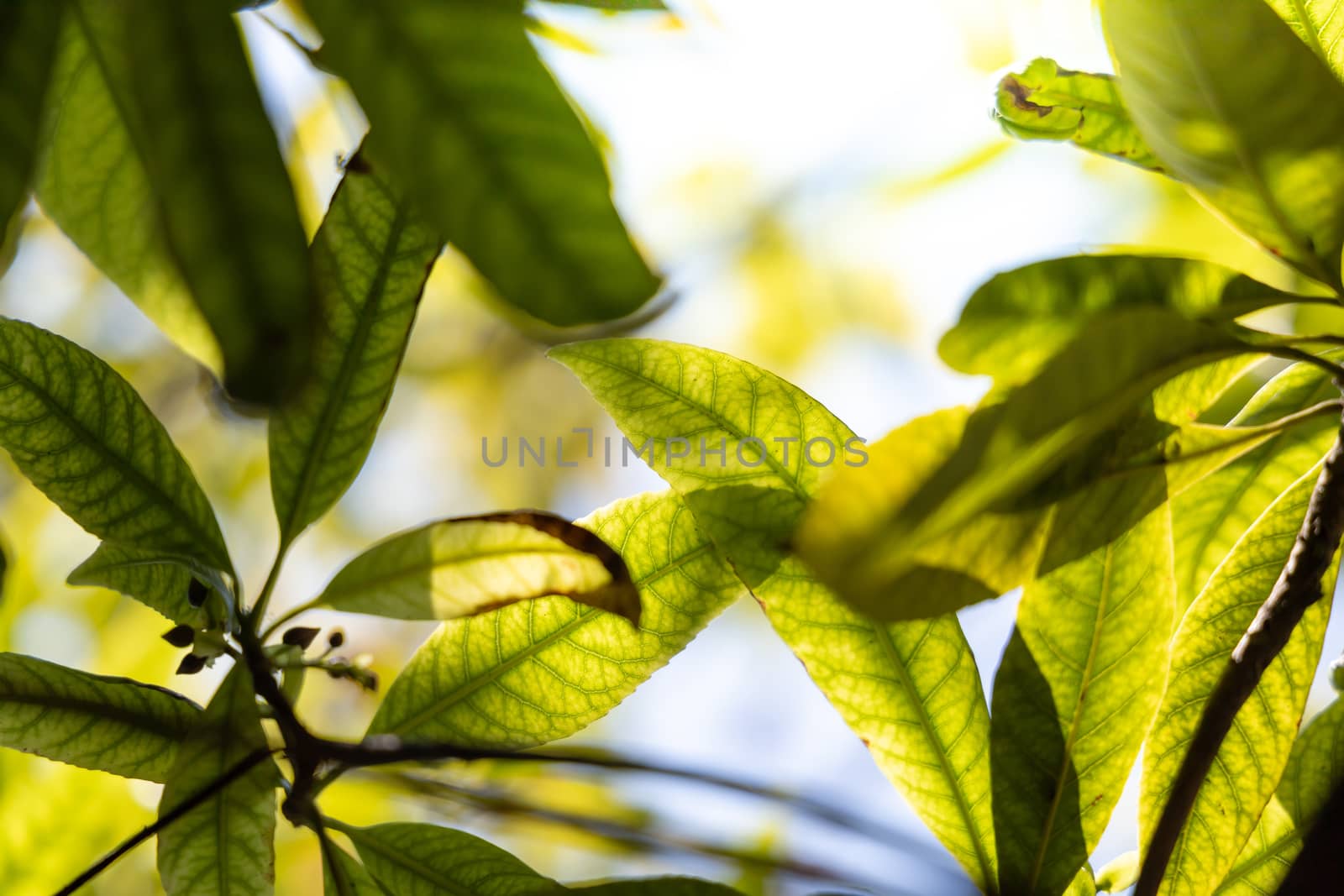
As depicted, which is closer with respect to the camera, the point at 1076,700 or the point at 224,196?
the point at 224,196

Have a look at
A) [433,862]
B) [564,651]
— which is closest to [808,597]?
[564,651]

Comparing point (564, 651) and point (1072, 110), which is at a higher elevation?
point (1072, 110)

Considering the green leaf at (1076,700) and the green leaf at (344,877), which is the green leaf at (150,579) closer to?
the green leaf at (344,877)

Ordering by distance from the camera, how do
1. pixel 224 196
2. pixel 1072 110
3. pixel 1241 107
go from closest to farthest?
pixel 224 196, pixel 1241 107, pixel 1072 110

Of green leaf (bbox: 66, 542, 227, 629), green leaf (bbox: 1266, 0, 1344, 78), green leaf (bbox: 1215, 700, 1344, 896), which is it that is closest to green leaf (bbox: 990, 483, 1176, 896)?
green leaf (bbox: 1215, 700, 1344, 896)

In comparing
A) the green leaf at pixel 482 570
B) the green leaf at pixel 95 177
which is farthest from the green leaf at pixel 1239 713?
the green leaf at pixel 95 177

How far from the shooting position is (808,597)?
16.2 inches

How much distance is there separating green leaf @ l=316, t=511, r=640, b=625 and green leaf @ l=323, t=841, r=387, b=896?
13 centimetres

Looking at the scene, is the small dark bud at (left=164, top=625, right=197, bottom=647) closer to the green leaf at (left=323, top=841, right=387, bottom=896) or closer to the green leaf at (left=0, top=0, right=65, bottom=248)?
the green leaf at (left=323, top=841, right=387, bottom=896)

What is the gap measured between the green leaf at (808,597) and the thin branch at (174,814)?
21 centimetres

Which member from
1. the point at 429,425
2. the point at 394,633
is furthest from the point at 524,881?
the point at 429,425

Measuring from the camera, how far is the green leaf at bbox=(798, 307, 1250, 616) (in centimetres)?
27

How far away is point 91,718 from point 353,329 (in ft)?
0.69

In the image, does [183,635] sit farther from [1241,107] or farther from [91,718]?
[1241,107]
